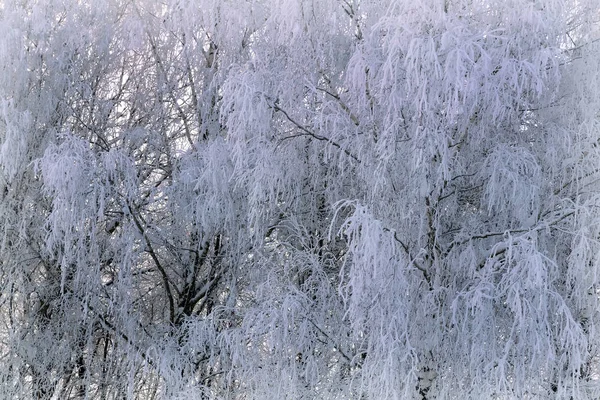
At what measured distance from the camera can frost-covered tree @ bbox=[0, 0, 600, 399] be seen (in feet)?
15.5

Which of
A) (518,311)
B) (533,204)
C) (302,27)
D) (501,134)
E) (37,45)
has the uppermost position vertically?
(37,45)

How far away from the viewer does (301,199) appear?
6145 millimetres

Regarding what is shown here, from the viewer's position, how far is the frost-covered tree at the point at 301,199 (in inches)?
186

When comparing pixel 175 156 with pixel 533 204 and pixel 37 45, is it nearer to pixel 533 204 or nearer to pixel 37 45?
pixel 37 45

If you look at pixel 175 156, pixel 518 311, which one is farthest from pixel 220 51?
pixel 518 311

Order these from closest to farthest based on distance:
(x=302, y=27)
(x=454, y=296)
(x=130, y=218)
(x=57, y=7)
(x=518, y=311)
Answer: (x=518, y=311) < (x=454, y=296) < (x=302, y=27) < (x=130, y=218) < (x=57, y=7)

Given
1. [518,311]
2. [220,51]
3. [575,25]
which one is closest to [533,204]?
[518,311]

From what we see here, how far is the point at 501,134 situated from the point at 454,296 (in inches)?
45.1

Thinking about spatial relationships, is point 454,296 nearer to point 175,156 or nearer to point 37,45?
point 175,156

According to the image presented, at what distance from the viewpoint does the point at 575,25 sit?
603 cm

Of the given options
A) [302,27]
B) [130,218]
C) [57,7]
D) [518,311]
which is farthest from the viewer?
[57,7]

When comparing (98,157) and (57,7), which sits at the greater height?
(57,7)

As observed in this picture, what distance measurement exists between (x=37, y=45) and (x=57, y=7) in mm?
408

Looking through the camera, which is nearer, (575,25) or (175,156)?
(575,25)
